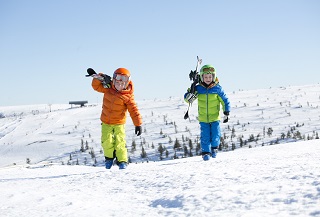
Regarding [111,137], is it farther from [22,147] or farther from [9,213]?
[22,147]

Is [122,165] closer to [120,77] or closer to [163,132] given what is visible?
[120,77]

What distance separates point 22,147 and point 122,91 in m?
8.64

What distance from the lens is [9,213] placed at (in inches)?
104

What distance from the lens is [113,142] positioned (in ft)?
17.4

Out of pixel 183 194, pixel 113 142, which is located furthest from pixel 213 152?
pixel 183 194

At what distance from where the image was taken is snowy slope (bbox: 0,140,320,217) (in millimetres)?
1972

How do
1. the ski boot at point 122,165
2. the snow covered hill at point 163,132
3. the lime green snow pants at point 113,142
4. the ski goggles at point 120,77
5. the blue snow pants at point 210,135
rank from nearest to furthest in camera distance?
the ski boot at point 122,165 → the lime green snow pants at point 113,142 → the ski goggles at point 120,77 → the blue snow pants at point 210,135 → the snow covered hill at point 163,132

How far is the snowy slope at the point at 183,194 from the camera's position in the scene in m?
1.97

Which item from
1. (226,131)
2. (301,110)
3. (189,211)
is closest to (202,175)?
(189,211)

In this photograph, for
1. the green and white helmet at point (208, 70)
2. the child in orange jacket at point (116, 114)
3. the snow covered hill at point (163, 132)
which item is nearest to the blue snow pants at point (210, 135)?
the green and white helmet at point (208, 70)

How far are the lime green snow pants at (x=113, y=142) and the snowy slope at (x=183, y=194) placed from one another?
1.50m

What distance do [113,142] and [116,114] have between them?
1.54 feet

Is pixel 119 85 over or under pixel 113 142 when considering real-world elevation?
A: over

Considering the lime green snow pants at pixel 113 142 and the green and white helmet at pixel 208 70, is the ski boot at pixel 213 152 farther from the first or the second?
the lime green snow pants at pixel 113 142
